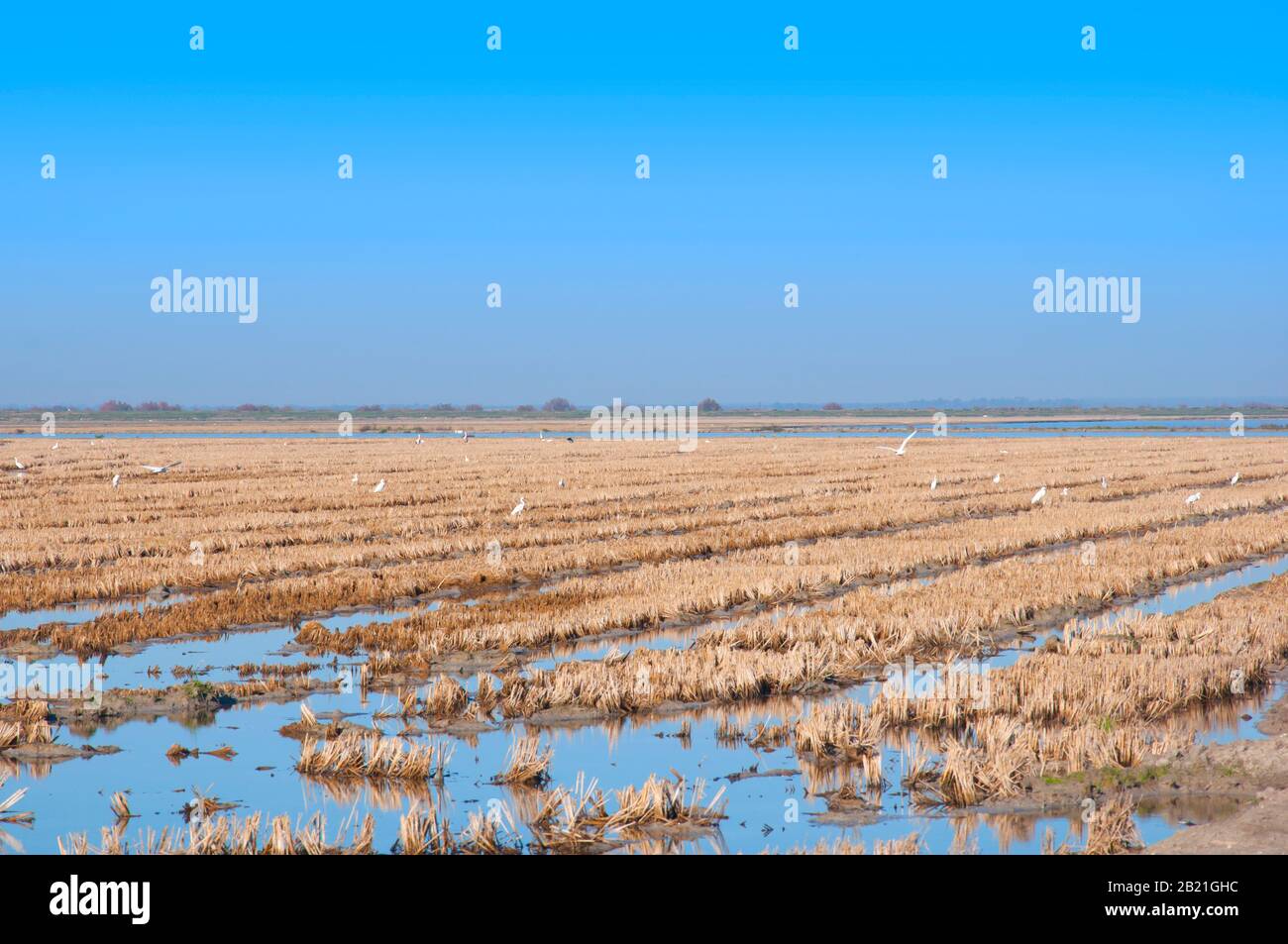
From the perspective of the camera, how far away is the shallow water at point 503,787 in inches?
252

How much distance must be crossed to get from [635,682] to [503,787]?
92.7 inches

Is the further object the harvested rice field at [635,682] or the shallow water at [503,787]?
the harvested rice field at [635,682]

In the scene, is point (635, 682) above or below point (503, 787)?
above

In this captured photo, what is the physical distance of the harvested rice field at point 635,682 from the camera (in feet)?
21.5

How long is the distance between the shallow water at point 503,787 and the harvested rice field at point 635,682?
3 cm

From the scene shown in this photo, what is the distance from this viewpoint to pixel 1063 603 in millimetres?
13195

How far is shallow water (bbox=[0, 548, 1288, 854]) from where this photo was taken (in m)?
6.41

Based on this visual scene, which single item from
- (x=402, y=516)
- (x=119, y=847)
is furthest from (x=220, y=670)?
(x=402, y=516)

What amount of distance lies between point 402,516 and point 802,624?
1217 cm

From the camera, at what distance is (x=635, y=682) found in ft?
30.6

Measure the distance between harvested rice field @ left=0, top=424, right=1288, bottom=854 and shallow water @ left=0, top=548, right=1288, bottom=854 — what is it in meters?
0.03

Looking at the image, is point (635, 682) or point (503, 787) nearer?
point (503, 787)

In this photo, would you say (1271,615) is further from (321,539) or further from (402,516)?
(402,516)

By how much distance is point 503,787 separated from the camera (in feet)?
23.4
